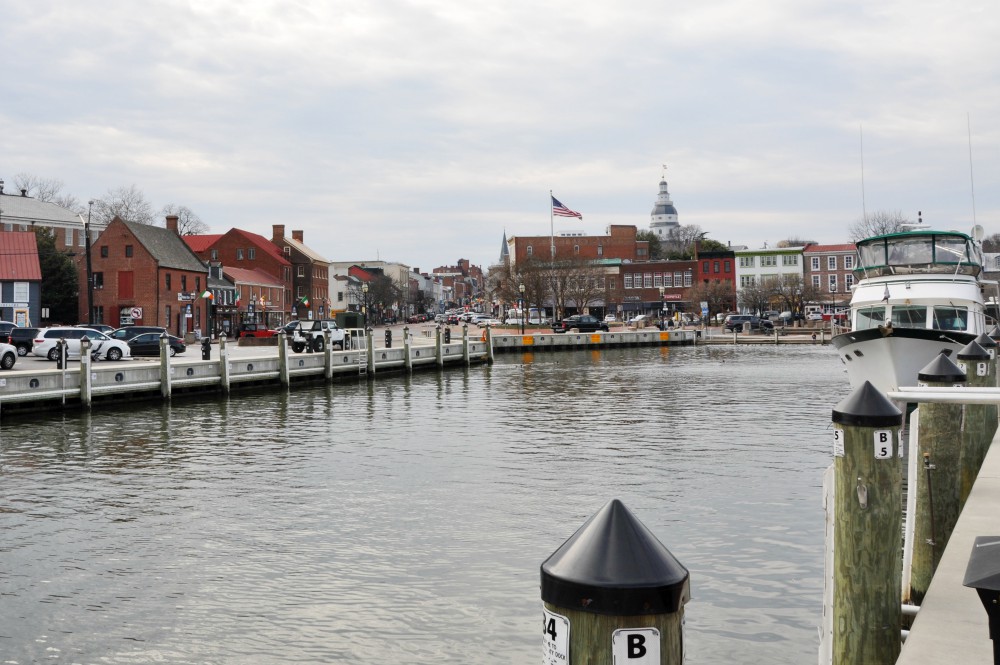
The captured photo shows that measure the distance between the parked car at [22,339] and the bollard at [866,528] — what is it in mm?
47212

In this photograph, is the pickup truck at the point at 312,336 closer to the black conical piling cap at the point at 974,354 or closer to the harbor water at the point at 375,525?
the harbor water at the point at 375,525

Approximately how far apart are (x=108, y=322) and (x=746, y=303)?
6831 centimetres

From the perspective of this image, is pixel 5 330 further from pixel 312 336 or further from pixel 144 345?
pixel 312 336

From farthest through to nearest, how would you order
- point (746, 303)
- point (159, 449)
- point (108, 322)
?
point (746, 303), point (108, 322), point (159, 449)

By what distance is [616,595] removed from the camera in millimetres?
A: 2830

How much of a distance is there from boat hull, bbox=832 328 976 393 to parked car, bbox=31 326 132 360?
108ft

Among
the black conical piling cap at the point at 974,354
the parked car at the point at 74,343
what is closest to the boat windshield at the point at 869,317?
the black conical piling cap at the point at 974,354

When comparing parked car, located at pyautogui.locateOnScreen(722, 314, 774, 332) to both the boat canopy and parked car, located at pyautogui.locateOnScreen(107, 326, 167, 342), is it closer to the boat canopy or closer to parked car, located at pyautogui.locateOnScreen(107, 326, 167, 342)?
parked car, located at pyautogui.locateOnScreen(107, 326, 167, 342)

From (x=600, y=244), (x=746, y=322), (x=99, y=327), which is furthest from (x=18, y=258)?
(x=600, y=244)

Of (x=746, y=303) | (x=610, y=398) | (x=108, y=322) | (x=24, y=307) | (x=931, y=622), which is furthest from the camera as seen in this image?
(x=746, y=303)

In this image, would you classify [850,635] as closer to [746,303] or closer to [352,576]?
[352,576]

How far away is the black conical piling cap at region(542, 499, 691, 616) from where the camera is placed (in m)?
2.83

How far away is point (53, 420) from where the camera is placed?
1070 inches

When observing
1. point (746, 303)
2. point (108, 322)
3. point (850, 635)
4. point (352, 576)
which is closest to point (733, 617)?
point (850, 635)
